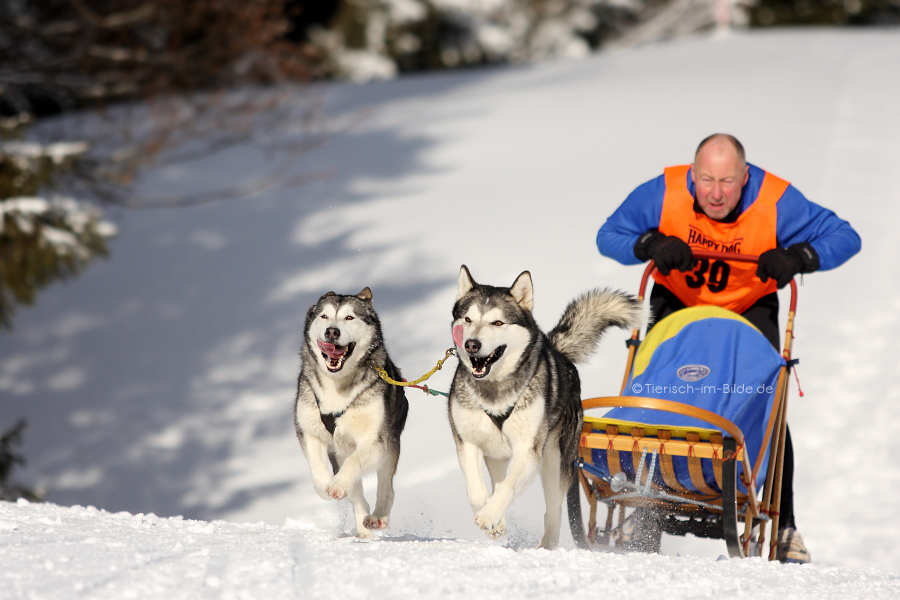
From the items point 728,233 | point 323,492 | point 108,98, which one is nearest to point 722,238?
point 728,233

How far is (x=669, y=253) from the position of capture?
152 inches

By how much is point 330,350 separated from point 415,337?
14.9 feet

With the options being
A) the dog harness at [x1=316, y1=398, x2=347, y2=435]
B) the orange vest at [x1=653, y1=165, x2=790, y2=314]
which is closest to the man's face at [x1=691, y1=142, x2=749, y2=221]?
the orange vest at [x1=653, y1=165, x2=790, y2=314]

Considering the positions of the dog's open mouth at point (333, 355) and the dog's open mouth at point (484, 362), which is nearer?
the dog's open mouth at point (484, 362)

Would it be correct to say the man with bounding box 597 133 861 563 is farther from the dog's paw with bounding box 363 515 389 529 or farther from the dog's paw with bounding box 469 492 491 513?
the dog's paw with bounding box 363 515 389 529

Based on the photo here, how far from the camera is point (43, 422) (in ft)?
28.3

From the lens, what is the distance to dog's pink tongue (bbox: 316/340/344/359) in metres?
3.48

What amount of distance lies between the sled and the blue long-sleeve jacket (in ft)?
0.67

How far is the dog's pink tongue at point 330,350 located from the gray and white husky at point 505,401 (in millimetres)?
422

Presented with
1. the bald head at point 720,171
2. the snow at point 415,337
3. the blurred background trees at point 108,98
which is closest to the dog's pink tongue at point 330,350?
the snow at point 415,337

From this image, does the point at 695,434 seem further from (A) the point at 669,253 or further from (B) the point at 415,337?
(B) the point at 415,337

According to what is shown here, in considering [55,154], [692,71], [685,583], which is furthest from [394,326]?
[692,71]

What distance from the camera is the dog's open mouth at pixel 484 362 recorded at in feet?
10.9

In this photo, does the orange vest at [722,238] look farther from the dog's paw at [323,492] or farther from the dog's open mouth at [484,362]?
the dog's paw at [323,492]
